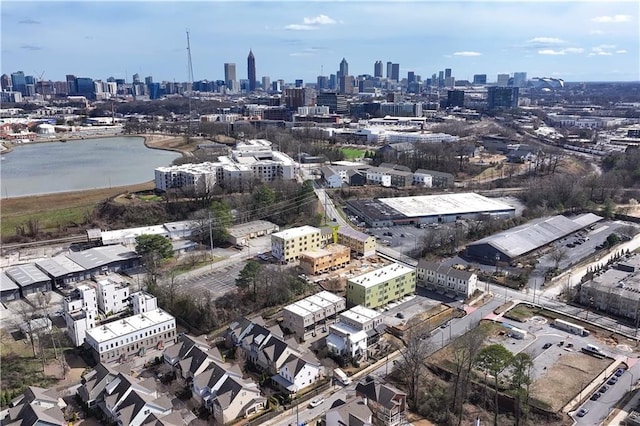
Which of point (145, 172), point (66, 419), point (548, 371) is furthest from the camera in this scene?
point (145, 172)

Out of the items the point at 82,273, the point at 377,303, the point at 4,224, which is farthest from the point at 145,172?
the point at 377,303

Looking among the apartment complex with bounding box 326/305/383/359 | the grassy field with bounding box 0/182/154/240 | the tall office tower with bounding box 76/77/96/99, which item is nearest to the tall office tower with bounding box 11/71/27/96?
the tall office tower with bounding box 76/77/96/99

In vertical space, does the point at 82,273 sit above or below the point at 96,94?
below

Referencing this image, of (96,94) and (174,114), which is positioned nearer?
(174,114)

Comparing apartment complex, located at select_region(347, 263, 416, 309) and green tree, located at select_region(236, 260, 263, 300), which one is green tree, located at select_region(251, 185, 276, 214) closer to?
green tree, located at select_region(236, 260, 263, 300)

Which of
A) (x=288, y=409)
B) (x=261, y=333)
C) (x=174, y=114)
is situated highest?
(x=174, y=114)

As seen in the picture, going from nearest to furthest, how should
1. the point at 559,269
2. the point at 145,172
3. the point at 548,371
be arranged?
the point at 548,371 → the point at 559,269 → the point at 145,172

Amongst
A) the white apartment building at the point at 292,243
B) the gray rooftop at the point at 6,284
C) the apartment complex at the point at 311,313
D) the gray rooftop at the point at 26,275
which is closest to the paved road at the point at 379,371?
the apartment complex at the point at 311,313

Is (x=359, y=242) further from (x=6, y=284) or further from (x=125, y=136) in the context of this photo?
(x=125, y=136)

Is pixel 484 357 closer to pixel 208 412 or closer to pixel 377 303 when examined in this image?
pixel 377 303
